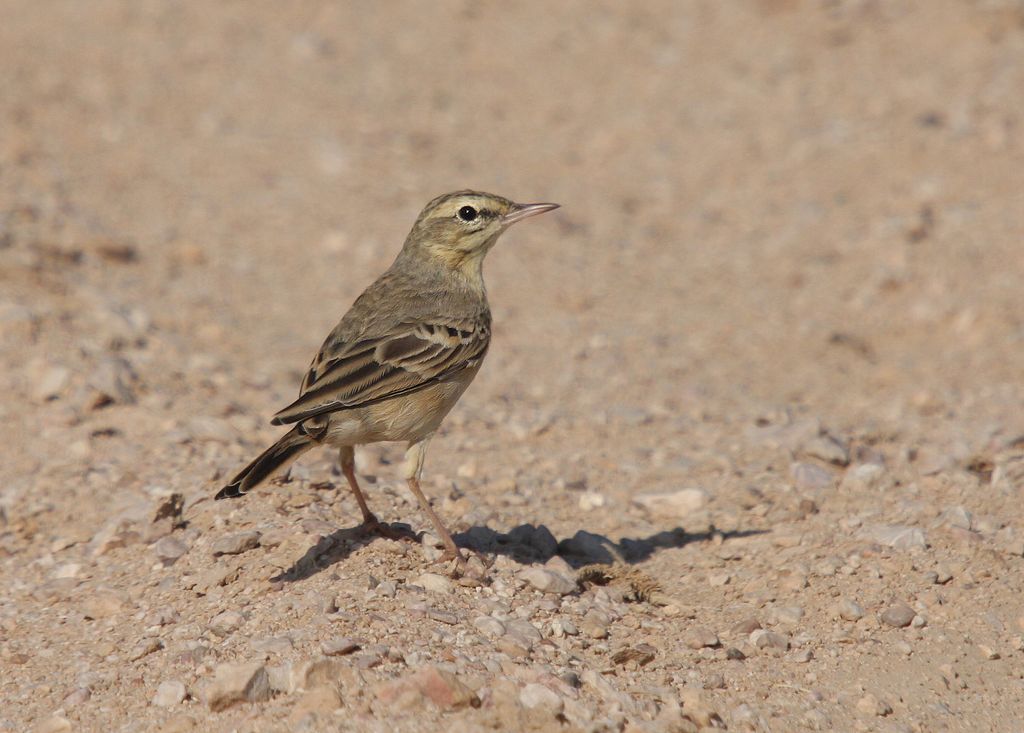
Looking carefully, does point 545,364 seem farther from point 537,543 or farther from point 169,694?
point 169,694

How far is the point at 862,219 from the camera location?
13070mm

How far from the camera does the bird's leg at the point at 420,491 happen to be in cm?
630

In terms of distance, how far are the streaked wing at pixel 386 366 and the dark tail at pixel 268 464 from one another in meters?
0.10

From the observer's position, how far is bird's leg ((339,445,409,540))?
6.48 metres

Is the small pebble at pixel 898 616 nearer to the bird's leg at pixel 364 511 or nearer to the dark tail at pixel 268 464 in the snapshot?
the bird's leg at pixel 364 511

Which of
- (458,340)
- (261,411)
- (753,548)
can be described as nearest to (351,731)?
(458,340)

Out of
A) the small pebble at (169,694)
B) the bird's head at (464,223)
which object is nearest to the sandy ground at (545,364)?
the small pebble at (169,694)

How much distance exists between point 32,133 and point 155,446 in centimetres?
720

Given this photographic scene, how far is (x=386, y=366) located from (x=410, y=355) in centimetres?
16

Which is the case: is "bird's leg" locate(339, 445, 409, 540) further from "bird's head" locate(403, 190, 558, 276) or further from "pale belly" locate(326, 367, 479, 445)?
"bird's head" locate(403, 190, 558, 276)

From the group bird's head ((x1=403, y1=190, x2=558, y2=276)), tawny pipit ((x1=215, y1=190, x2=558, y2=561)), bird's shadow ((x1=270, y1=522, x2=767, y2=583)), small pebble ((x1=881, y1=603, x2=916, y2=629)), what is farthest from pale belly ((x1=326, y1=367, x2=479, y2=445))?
small pebble ((x1=881, y1=603, x2=916, y2=629))

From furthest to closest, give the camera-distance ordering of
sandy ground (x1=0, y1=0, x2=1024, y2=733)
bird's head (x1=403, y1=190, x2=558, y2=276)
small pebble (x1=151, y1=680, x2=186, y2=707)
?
bird's head (x1=403, y1=190, x2=558, y2=276)
sandy ground (x1=0, y1=0, x2=1024, y2=733)
small pebble (x1=151, y1=680, x2=186, y2=707)

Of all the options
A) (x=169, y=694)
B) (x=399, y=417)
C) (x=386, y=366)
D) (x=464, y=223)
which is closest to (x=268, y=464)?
(x=399, y=417)

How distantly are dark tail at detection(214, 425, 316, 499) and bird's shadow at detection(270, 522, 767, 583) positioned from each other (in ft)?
1.95
